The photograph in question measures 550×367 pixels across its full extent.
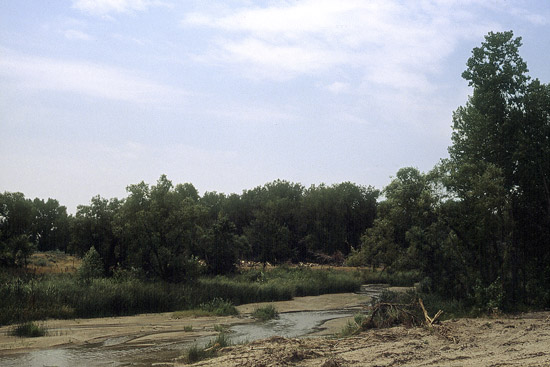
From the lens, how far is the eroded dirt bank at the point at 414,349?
13812 millimetres

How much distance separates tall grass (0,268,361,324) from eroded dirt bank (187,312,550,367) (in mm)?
13415

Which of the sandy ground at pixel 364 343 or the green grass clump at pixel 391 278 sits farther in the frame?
the green grass clump at pixel 391 278

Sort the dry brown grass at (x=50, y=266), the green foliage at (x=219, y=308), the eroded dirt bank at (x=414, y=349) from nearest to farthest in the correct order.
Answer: the eroded dirt bank at (x=414, y=349)
the green foliage at (x=219, y=308)
the dry brown grass at (x=50, y=266)

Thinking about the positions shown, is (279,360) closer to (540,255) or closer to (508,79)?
(540,255)

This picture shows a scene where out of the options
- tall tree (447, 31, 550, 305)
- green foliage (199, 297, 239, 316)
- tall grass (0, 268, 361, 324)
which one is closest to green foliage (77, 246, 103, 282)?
tall grass (0, 268, 361, 324)

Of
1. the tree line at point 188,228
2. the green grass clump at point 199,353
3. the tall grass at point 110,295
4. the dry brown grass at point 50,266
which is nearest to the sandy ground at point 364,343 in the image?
the green grass clump at point 199,353

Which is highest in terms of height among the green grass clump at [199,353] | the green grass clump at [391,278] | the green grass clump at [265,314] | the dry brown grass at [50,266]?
the dry brown grass at [50,266]

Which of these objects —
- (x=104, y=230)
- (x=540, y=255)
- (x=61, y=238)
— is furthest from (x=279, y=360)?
(x=61, y=238)

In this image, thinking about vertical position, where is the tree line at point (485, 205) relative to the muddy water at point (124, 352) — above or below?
above

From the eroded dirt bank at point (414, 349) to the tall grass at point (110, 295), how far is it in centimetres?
1341

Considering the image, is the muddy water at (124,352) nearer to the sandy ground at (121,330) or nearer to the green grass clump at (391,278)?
the sandy ground at (121,330)

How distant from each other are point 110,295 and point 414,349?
1820 centimetres

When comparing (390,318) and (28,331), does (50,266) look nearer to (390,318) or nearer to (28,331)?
(28,331)

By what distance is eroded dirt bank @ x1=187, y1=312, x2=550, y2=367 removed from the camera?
13812 mm
